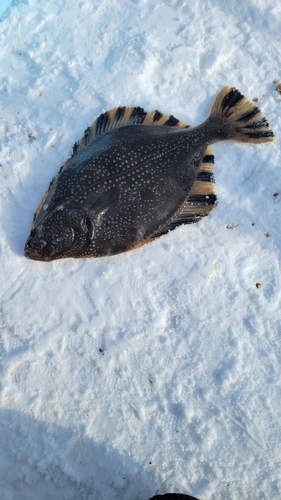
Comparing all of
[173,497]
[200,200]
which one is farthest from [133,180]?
[173,497]

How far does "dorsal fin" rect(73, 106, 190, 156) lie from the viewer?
375cm

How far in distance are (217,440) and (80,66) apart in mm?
3819

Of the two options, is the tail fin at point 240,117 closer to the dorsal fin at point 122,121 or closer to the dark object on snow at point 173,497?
the dorsal fin at point 122,121

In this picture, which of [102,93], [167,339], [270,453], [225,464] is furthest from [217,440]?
[102,93]

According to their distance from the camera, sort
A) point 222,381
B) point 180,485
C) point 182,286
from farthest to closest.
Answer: point 182,286
point 222,381
point 180,485

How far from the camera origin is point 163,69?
4098 millimetres

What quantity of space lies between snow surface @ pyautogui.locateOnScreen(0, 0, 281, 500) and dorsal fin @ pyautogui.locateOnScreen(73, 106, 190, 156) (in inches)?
7.7

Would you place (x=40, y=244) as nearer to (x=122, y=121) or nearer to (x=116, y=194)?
(x=116, y=194)

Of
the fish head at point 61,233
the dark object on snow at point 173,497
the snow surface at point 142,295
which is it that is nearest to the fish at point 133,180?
the fish head at point 61,233

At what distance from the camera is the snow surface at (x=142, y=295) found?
3219mm

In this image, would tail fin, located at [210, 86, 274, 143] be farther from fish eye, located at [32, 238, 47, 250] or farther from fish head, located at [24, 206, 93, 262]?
fish eye, located at [32, 238, 47, 250]

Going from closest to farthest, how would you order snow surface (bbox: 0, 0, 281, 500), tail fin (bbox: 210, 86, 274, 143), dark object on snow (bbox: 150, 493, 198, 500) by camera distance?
dark object on snow (bbox: 150, 493, 198, 500)
snow surface (bbox: 0, 0, 281, 500)
tail fin (bbox: 210, 86, 274, 143)

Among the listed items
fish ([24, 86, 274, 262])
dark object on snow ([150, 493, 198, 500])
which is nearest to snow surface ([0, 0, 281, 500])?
dark object on snow ([150, 493, 198, 500])

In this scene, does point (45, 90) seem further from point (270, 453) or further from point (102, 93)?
point (270, 453)
